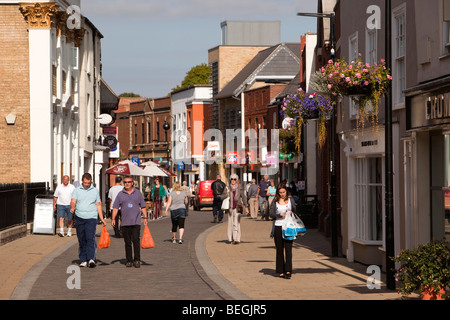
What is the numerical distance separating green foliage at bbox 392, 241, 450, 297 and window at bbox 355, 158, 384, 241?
6.95 m

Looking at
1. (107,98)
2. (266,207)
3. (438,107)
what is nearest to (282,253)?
(438,107)

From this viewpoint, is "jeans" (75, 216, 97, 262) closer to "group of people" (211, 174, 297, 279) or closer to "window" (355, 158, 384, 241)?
"group of people" (211, 174, 297, 279)

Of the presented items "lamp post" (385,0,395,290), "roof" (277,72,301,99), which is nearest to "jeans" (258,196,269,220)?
"roof" (277,72,301,99)

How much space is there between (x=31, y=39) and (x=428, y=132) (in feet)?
72.3

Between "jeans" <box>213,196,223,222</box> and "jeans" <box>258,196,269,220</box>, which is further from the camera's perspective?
"jeans" <box>258,196,269,220</box>

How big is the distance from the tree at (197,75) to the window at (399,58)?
281ft

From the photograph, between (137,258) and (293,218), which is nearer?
(293,218)

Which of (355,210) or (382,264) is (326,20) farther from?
(382,264)

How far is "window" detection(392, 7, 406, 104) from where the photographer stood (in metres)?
16.9

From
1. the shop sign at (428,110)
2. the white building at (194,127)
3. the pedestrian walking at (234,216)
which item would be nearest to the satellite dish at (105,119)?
the pedestrian walking at (234,216)

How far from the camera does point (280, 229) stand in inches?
682

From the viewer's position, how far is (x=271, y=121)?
66188 mm

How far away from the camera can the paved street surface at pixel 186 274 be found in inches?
553
